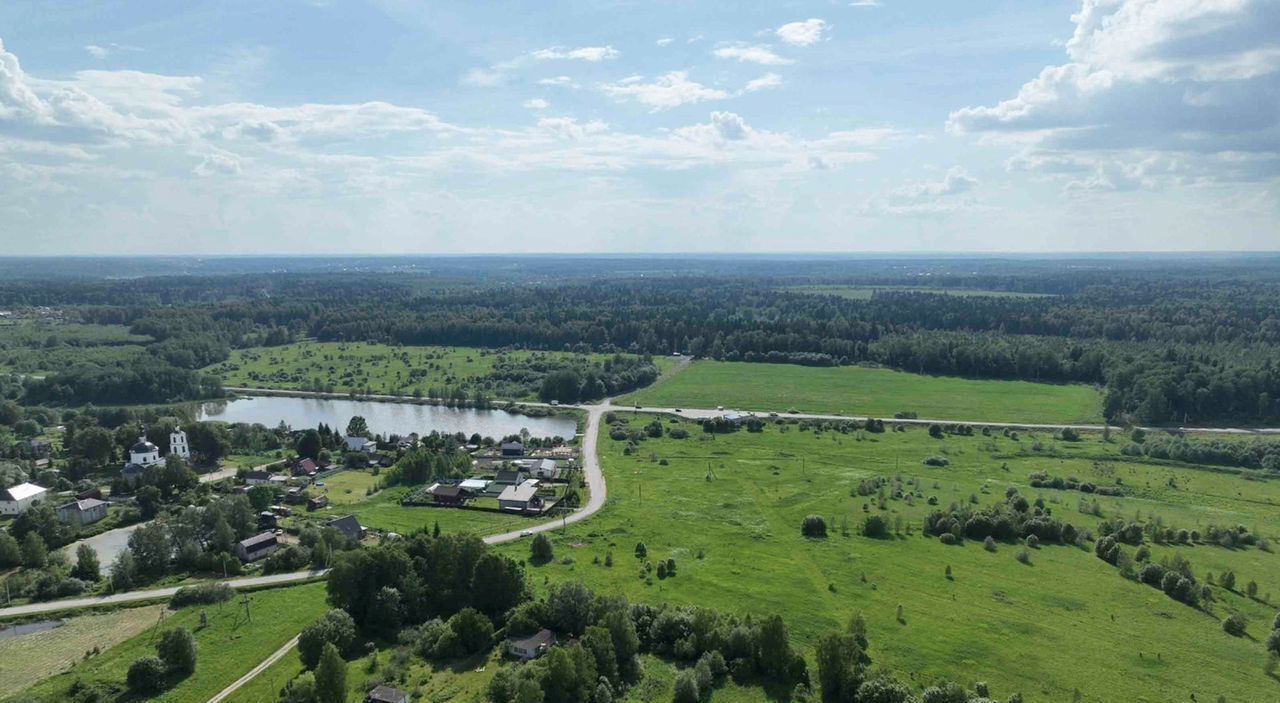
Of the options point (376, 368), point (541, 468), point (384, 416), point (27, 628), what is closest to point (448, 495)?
point (541, 468)

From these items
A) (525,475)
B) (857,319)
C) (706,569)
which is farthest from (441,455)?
(857,319)

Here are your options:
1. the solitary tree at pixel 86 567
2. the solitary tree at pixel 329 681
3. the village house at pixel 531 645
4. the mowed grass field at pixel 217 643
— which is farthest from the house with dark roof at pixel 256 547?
the village house at pixel 531 645

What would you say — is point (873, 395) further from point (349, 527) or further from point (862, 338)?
point (349, 527)

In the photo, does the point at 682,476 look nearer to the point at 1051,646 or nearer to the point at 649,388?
the point at 1051,646

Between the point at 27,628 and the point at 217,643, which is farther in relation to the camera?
the point at 27,628

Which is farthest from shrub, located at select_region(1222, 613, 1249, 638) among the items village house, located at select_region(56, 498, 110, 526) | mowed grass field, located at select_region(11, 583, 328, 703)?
village house, located at select_region(56, 498, 110, 526)

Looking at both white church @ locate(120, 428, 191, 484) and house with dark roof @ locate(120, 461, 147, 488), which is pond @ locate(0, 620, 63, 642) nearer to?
house with dark roof @ locate(120, 461, 147, 488)
